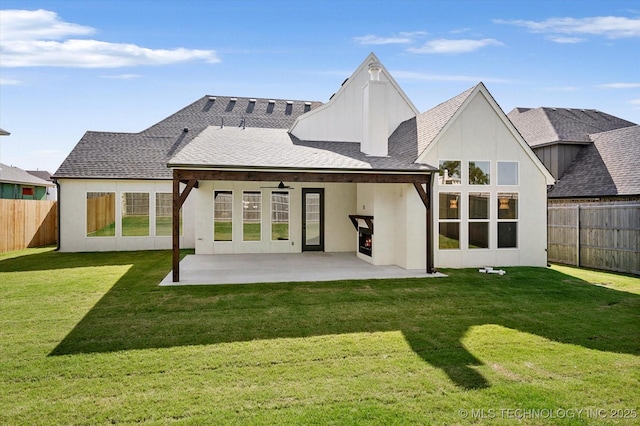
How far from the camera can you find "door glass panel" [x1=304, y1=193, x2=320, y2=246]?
14.0 metres

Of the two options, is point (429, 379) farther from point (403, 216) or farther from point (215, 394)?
point (403, 216)

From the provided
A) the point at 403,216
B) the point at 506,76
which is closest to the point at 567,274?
the point at 403,216

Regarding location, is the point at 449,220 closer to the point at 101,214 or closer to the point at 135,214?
the point at 135,214

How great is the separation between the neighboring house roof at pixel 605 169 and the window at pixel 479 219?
412 centimetres

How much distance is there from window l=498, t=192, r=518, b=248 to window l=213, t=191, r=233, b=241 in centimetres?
883

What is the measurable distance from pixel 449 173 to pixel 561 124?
8.89m

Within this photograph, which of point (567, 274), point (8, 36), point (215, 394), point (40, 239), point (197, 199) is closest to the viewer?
point (215, 394)

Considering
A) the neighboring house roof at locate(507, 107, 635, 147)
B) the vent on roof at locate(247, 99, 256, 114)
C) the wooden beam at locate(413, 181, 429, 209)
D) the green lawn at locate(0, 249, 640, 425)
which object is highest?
the vent on roof at locate(247, 99, 256, 114)

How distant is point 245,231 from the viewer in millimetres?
13711

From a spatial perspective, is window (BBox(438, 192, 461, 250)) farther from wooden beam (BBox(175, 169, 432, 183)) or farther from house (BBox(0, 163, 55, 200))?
house (BBox(0, 163, 55, 200))

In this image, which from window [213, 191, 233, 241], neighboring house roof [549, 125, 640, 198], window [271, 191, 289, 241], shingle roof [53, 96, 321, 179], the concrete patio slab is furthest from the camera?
shingle roof [53, 96, 321, 179]

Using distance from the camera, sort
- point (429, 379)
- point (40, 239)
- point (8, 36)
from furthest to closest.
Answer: point (40, 239) → point (8, 36) → point (429, 379)

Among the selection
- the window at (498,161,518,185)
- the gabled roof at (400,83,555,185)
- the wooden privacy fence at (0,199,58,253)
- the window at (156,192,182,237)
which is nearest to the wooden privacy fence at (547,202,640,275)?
the gabled roof at (400,83,555,185)

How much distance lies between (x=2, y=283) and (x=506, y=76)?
657 inches
